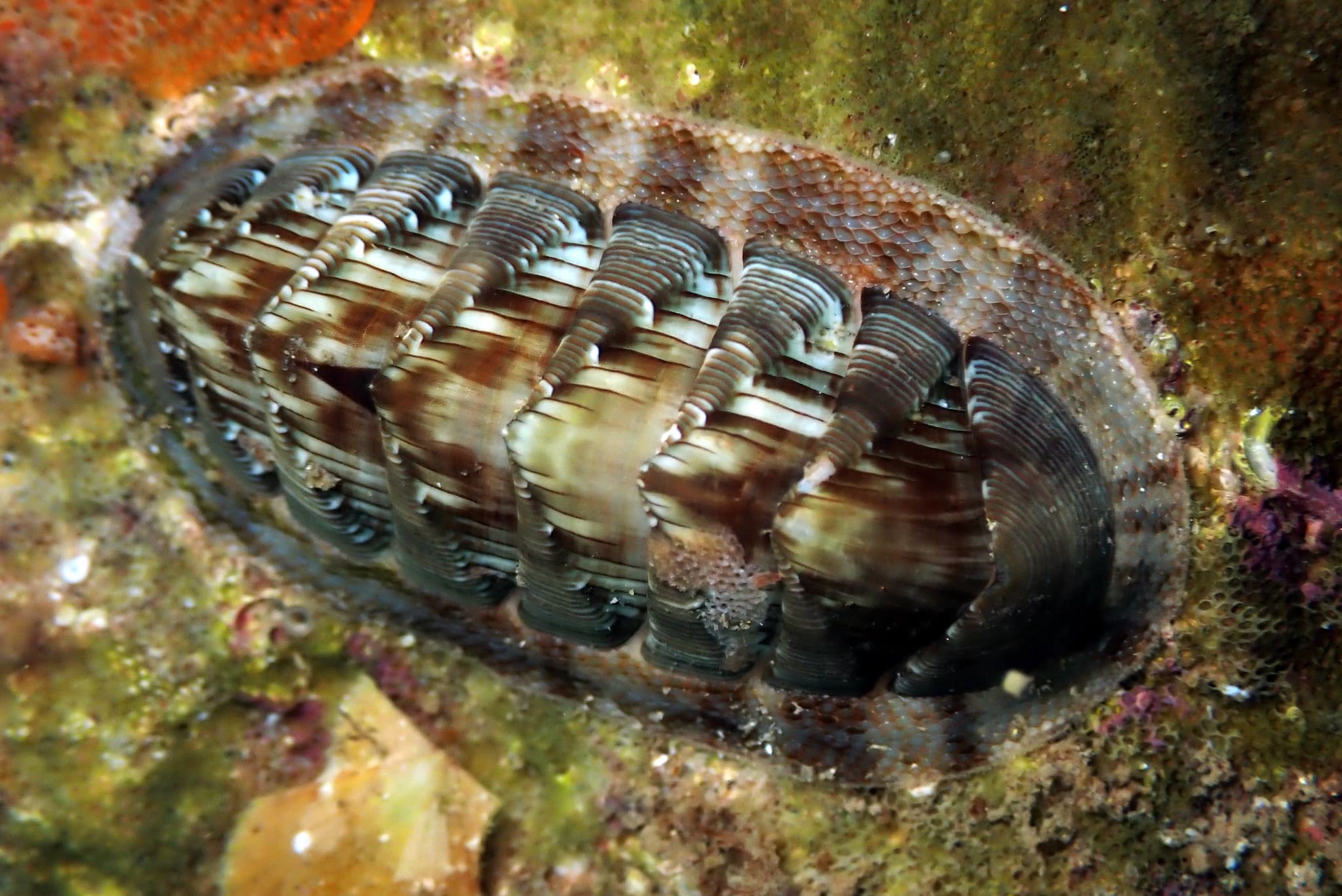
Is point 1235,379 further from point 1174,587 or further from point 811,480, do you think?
point 811,480

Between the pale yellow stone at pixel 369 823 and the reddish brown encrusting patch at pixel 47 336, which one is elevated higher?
the reddish brown encrusting patch at pixel 47 336

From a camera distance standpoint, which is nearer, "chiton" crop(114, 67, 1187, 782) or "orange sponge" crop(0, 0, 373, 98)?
"chiton" crop(114, 67, 1187, 782)

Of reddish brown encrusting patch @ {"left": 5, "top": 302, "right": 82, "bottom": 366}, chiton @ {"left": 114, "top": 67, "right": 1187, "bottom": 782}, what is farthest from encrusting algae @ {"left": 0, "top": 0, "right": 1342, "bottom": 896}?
chiton @ {"left": 114, "top": 67, "right": 1187, "bottom": 782}

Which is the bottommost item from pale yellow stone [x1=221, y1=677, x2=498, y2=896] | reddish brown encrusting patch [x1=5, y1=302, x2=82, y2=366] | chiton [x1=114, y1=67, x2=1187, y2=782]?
pale yellow stone [x1=221, y1=677, x2=498, y2=896]

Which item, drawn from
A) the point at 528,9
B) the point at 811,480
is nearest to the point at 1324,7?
the point at 811,480

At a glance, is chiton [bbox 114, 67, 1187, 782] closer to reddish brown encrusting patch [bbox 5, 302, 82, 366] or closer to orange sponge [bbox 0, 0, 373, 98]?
orange sponge [bbox 0, 0, 373, 98]

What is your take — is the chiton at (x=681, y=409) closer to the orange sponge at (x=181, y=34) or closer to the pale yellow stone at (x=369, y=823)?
the orange sponge at (x=181, y=34)

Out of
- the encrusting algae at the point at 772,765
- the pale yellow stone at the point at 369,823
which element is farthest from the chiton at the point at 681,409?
the pale yellow stone at the point at 369,823
